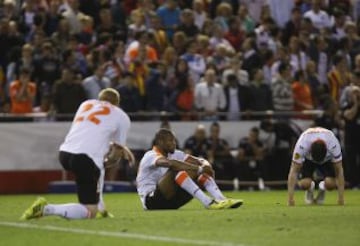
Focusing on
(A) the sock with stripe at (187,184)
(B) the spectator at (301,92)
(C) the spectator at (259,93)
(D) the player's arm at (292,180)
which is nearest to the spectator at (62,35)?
(C) the spectator at (259,93)

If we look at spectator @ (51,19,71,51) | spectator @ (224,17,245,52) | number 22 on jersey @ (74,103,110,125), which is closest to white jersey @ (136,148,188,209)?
number 22 on jersey @ (74,103,110,125)

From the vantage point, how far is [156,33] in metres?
28.1

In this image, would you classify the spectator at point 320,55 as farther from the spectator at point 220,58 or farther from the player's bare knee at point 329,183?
the player's bare knee at point 329,183

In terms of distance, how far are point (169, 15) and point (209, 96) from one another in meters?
2.93

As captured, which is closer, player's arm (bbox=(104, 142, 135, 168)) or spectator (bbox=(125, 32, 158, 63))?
player's arm (bbox=(104, 142, 135, 168))

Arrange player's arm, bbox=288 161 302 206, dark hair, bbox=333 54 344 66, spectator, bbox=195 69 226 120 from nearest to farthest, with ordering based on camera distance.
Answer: player's arm, bbox=288 161 302 206
spectator, bbox=195 69 226 120
dark hair, bbox=333 54 344 66

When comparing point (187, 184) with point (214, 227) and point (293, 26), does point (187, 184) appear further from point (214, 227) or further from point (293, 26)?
point (293, 26)

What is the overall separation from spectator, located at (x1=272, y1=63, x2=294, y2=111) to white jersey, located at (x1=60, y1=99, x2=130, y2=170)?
12.6 metres

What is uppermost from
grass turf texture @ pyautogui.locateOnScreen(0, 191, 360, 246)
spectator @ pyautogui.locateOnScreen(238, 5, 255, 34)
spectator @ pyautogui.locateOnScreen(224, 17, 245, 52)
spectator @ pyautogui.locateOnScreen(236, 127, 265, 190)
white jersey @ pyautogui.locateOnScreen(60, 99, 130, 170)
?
spectator @ pyautogui.locateOnScreen(238, 5, 255, 34)

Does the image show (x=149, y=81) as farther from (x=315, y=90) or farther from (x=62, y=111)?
(x=315, y=90)

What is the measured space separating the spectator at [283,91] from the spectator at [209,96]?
127 cm

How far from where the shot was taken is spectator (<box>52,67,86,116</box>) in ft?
83.6

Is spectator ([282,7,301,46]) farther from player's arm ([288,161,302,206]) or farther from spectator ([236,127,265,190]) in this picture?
player's arm ([288,161,302,206])

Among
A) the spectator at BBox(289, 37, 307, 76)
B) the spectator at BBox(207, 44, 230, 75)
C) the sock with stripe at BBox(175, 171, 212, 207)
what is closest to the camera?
the sock with stripe at BBox(175, 171, 212, 207)
